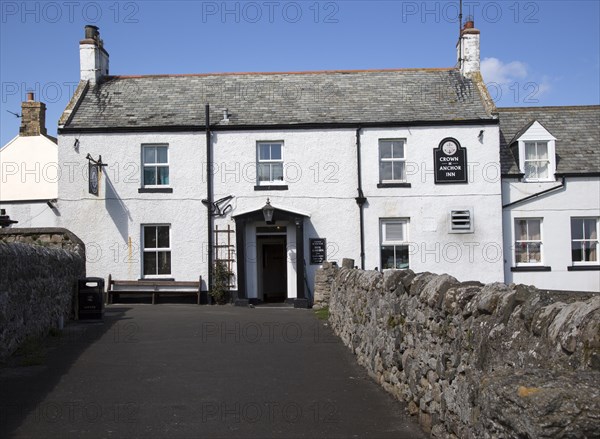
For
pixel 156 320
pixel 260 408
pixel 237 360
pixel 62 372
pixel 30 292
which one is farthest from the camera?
pixel 156 320

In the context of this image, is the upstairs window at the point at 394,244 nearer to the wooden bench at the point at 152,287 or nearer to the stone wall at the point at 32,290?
the wooden bench at the point at 152,287

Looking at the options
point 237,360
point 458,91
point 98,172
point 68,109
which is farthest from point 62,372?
point 458,91

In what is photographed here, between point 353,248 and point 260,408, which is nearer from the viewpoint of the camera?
point 260,408

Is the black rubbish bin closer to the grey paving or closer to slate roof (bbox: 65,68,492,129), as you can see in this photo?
the grey paving

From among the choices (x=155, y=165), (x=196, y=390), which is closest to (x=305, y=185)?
(x=155, y=165)

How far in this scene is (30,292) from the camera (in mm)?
10875

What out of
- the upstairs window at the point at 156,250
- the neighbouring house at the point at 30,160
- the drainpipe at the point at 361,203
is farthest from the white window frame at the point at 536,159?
the neighbouring house at the point at 30,160

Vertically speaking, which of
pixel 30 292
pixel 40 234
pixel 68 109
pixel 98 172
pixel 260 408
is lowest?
pixel 260 408

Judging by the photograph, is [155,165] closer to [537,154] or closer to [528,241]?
[528,241]

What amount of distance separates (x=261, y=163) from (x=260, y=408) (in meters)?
15.3

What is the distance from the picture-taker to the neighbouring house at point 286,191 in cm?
2153

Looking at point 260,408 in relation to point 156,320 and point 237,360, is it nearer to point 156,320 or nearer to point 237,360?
point 237,360

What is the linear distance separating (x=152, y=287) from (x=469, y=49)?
13774 millimetres

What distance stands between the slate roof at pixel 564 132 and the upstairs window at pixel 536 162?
38cm
